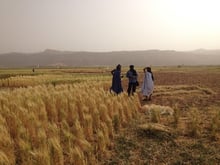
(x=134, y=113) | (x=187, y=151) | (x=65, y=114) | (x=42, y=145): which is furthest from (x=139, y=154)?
(x=134, y=113)

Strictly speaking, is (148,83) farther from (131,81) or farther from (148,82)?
(131,81)

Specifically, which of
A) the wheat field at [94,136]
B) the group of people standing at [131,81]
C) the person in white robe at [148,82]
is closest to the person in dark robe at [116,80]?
the group of people standing at [131,81]

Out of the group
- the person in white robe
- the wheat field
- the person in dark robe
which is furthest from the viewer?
the person in white robe

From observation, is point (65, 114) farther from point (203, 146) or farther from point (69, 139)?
point (203, 146)

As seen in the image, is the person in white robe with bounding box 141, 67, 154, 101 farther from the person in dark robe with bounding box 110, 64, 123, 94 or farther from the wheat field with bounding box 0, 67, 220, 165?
the wheat field with bounding box 0, 67, 220, 165

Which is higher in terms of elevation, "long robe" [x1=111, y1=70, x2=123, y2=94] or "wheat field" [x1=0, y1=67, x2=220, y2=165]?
"long robe" [x1=111, y1=70, x2=123, y2=94]

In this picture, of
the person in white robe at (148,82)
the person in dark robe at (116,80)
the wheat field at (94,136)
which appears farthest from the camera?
the person in white robe at (148,82)

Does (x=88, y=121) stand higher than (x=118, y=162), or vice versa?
(x=88, y=121)

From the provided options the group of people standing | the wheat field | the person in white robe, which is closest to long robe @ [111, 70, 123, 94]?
the group of people standing

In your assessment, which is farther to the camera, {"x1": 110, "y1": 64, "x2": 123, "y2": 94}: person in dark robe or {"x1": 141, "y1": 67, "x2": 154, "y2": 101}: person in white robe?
{"x1": 141, "y1": 67, "x2": 154, "y2": 101}: person in white robe

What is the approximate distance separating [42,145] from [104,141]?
5.41 feet

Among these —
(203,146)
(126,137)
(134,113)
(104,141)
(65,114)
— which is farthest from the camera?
(134,113)

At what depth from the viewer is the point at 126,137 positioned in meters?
8.04

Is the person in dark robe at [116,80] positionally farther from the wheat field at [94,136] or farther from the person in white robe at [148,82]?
the wheat field at [94,136]
